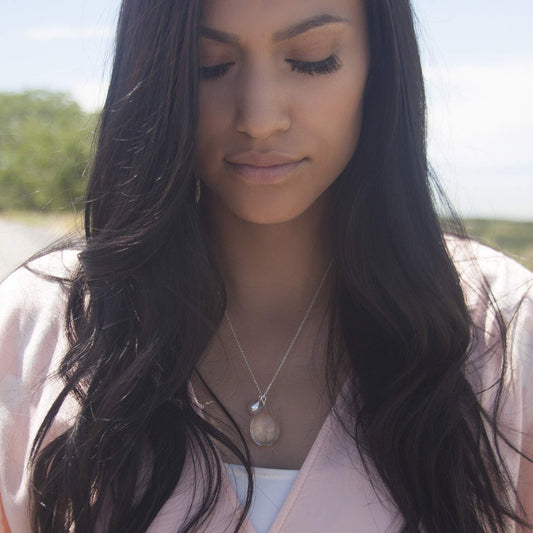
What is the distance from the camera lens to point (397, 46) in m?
1.70

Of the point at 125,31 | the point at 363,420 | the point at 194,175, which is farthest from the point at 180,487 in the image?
the point at 125,31

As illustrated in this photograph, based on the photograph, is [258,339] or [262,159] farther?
[258,339]

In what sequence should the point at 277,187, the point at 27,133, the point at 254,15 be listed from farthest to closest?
the point at 27,133 → the point at 277,187 → the point at 254,15

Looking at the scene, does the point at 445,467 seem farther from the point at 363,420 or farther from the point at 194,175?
the point at 194,175

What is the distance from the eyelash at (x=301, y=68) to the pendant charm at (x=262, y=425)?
0.74m

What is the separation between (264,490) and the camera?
156 cm

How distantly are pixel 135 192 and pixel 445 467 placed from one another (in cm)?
88

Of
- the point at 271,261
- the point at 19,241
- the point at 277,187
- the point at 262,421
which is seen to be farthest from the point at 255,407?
the point at 19,241

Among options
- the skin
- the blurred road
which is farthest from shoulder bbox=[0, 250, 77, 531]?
the skin

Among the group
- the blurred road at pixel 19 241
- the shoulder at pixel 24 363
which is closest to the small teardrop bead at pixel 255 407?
the shoulder at pixel 24 363

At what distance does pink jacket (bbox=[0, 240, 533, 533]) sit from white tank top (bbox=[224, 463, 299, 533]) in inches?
1.1

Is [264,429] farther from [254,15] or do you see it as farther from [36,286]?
[254,15]

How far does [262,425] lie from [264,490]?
0.17 meters

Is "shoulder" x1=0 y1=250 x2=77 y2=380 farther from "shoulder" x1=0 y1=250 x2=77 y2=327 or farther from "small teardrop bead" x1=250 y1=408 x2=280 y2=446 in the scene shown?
"small teardrop bead" x1=250 y1=408 x2=280 y2=446
